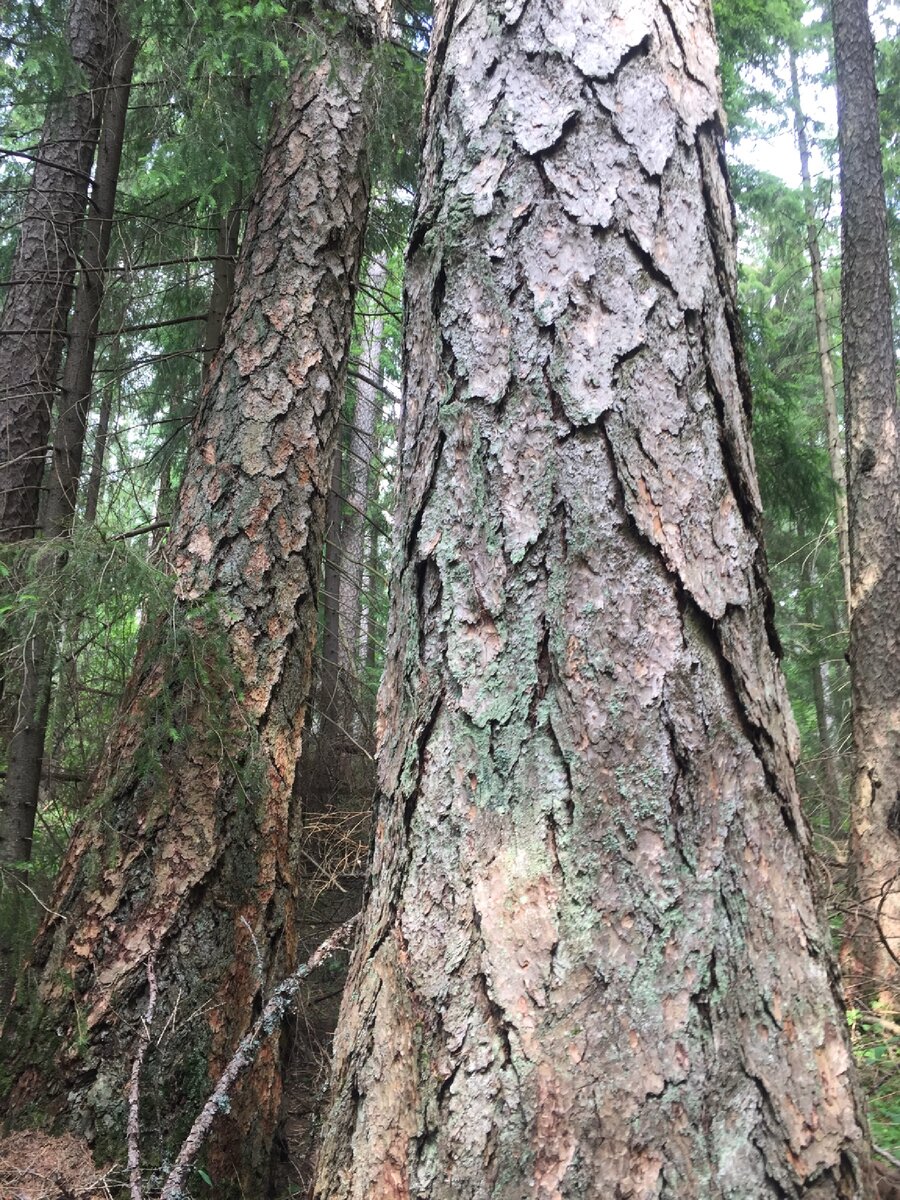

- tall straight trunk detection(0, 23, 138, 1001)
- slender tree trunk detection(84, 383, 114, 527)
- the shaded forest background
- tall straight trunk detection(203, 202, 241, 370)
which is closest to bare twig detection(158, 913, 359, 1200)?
the shaded forest background

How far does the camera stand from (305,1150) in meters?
3.71

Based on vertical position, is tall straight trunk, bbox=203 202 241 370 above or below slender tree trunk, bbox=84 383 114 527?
above

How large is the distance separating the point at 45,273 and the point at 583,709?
5436 mm

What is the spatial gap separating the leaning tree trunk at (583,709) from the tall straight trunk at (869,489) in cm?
508

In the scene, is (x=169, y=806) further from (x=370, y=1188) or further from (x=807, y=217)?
(x=807, y=217)

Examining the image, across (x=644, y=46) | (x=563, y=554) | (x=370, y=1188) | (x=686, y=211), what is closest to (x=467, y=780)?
(x=563, y=554)

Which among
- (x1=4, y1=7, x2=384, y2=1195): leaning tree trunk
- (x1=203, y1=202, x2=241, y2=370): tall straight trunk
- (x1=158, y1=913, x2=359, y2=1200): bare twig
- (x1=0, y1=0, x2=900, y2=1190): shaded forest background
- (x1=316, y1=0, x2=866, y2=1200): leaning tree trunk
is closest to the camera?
(x1=316, y1=0, x2=866, y2=1200): leaning tree trunk

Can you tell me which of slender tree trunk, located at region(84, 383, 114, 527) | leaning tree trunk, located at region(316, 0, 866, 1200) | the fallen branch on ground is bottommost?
the fallen branch on ground

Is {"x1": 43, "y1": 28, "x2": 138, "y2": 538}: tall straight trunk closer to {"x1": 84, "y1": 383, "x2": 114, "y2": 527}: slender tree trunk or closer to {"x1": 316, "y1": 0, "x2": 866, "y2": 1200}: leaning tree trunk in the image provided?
{"x1": 84, "y1": 383, "x2": 114, "y2": 527}: slender tree trunk

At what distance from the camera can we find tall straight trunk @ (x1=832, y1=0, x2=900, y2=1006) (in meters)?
5.82

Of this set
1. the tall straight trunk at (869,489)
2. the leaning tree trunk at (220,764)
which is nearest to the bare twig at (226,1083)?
the leaning tree trunk at (220,764)

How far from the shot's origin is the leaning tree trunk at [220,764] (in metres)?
2.81

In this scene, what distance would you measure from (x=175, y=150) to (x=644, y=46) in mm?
4162

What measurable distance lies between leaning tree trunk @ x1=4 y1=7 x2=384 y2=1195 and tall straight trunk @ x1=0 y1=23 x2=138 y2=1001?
49 cm
